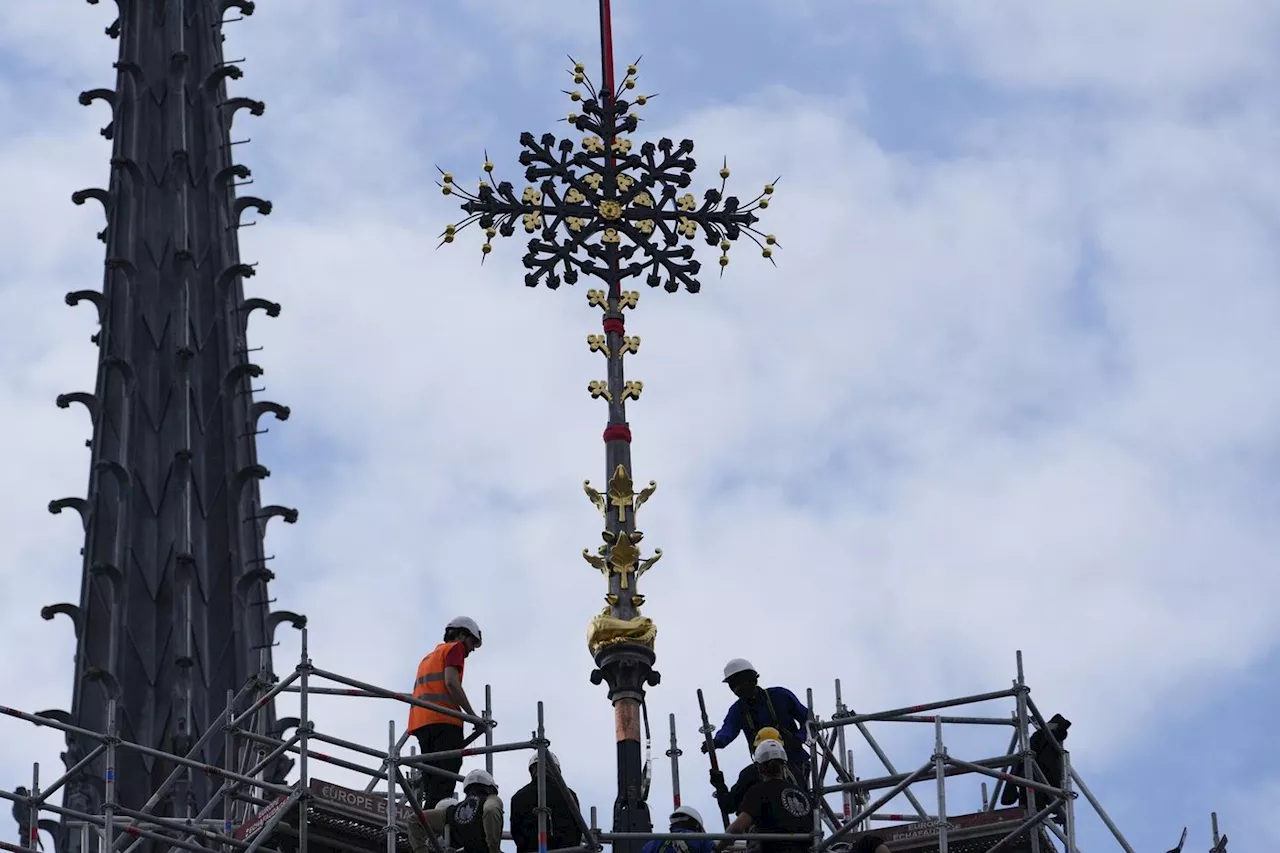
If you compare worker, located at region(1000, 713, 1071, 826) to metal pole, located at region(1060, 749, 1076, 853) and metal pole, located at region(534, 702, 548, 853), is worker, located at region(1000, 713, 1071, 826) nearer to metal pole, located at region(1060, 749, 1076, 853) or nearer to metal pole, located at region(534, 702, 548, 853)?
metal pole, located at region(1060, 749, 1076, 853)

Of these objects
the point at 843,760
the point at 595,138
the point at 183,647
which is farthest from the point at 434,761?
the point at 183,647

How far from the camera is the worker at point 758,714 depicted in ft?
178

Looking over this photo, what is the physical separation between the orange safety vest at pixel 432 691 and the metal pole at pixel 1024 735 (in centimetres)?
752

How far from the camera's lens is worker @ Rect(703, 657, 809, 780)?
2136 inches

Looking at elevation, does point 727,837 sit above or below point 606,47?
below

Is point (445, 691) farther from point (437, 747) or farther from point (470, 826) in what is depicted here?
point (470, 826)

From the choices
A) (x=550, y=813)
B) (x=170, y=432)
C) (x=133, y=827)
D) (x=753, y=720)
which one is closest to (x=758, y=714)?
(x=753, y=720)

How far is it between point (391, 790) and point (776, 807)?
5.07 m

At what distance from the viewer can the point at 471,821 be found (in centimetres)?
5169

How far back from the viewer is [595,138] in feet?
202

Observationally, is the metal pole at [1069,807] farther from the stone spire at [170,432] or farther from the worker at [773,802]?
the stone spire at [170,432]

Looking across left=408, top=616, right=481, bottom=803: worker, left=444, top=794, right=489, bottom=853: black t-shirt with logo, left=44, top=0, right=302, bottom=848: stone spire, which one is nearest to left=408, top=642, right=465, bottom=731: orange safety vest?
left=408, top=616, right=481, bottom=803: worker

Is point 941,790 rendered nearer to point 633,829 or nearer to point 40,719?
point 633,829

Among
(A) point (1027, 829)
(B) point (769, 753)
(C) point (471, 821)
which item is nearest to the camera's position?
(C) point (471, 821)
